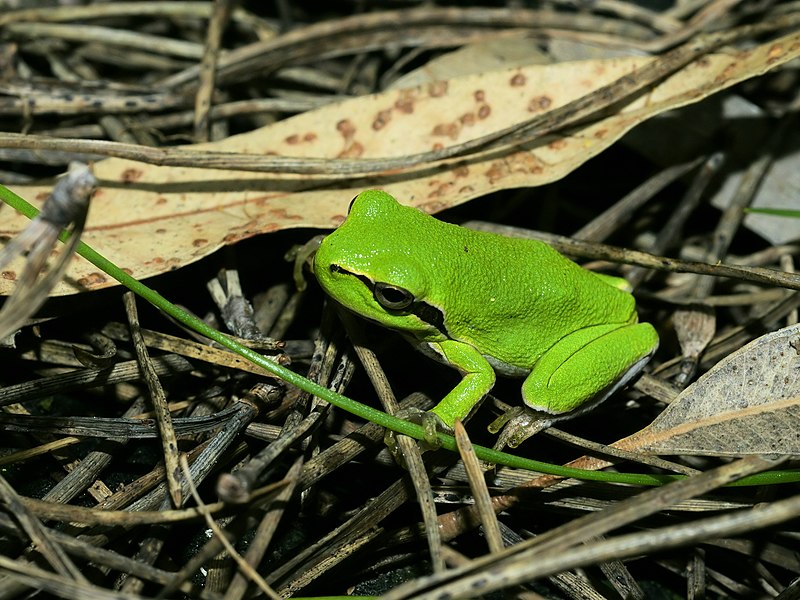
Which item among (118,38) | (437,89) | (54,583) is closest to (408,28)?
(437,89)

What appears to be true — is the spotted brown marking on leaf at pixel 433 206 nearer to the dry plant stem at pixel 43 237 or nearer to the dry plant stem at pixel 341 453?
the dry plant stem at pixel 341 453

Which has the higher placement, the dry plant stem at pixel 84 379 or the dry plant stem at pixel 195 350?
the dry plant stem at pixel 195 350

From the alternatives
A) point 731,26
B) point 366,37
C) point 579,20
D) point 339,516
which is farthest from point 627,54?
point 339,516

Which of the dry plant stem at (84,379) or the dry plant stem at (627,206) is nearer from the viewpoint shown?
the dry plant stem at (84,379)

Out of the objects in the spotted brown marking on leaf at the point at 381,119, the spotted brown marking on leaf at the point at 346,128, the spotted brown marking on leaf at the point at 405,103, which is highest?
the spotted brown marking on leaf at the point at 405,103

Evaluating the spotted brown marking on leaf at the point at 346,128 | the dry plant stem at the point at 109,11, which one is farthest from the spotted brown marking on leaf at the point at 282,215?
the dry plant stem at the point at 109,11

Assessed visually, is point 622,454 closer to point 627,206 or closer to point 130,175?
point 627,206
